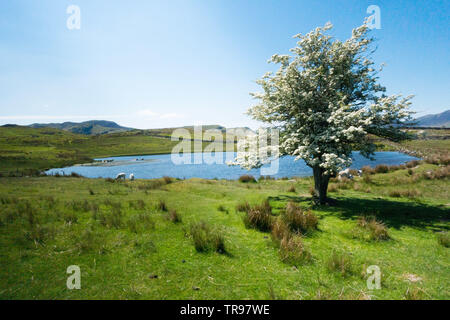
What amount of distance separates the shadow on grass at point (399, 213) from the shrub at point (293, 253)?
17.3 feet

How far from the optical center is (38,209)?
11031 millimetres

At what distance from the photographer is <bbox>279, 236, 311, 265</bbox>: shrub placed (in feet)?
19.8

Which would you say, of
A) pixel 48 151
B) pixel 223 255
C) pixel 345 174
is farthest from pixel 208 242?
pixel 48 151

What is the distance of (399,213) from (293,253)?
349 inches

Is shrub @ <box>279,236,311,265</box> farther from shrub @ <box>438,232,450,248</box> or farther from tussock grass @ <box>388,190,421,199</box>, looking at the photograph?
tussock grass @ <box>388,190,421,199</box>

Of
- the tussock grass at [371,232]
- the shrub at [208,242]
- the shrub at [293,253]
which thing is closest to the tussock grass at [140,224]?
the shrub at [208,242]

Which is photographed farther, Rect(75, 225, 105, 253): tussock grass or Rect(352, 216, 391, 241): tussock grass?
Rect(352, 216, 391, 241): tussock grass

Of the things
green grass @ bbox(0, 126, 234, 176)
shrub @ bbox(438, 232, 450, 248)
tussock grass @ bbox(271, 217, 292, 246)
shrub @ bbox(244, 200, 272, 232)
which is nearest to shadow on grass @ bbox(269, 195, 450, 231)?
shrub @ bbox(438, 232, 450, 248)

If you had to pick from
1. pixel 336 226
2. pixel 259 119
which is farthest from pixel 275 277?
pixel 259 119

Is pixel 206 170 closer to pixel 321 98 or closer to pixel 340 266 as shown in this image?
pixel 321 98

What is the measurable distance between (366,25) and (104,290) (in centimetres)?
1767

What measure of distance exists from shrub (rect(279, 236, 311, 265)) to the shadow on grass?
528cm

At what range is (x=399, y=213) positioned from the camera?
1101 centimetres
